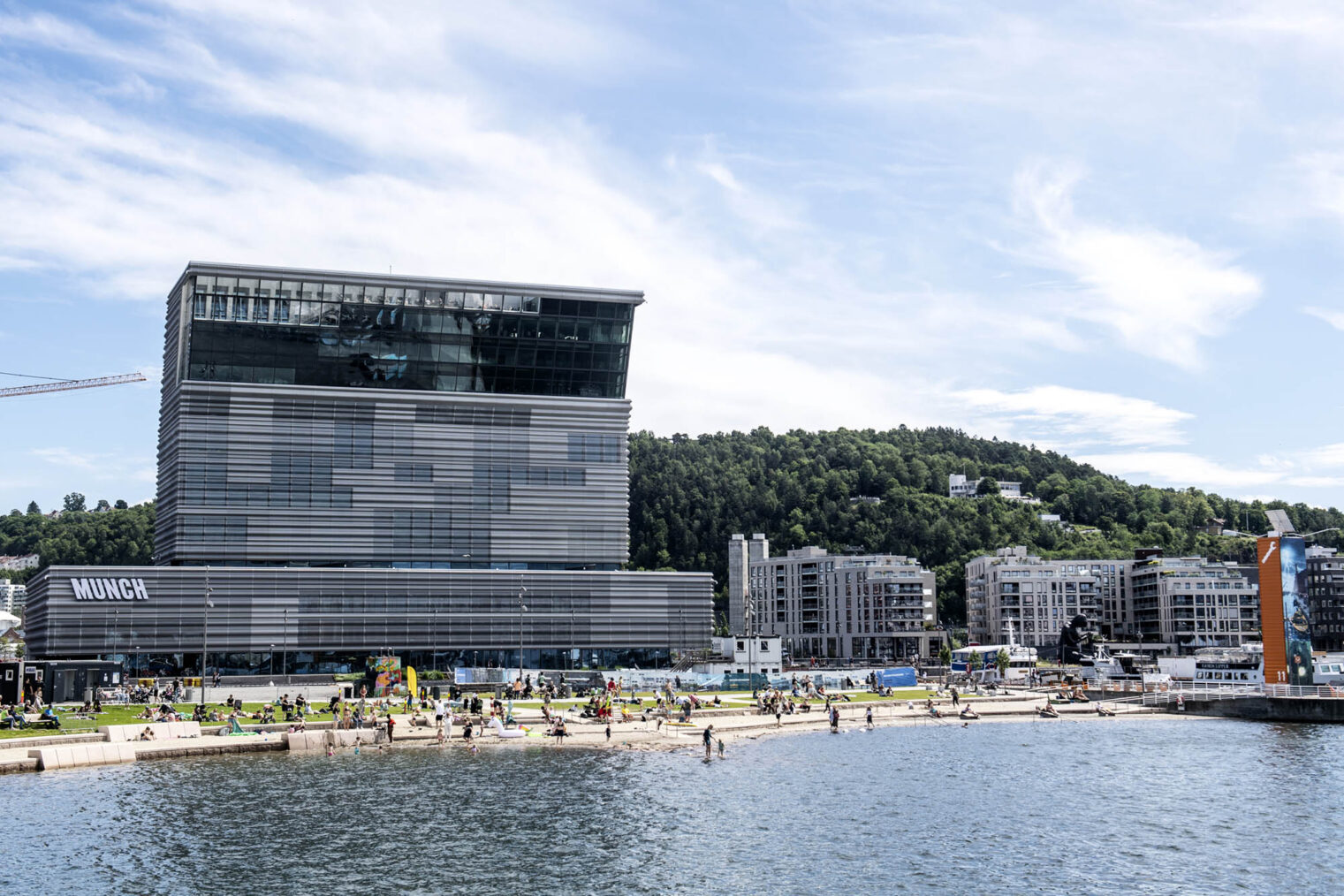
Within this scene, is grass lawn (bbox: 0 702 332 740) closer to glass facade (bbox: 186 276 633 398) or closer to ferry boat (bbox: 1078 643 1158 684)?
glass facade (bbox: 186 276 633 398)

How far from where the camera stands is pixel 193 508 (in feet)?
399

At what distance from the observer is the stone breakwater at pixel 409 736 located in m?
62.1

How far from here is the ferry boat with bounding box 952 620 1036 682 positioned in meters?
139

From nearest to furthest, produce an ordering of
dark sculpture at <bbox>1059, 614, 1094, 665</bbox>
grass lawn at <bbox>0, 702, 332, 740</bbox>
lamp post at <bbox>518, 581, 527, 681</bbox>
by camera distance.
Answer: grass lawn at <bbox>0, 702, 332, 740</bbox>, lamp post at <bbox>518, 581, 527, 681</bbox>, dark sculpture at <bbox>1059, 614, 1094, 665</bbox>

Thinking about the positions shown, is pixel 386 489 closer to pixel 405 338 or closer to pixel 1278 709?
pixel 405 338

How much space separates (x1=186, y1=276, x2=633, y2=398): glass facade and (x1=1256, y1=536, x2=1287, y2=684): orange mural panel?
65.9 metres

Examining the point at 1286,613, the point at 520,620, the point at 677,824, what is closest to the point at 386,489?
the point at 520,620

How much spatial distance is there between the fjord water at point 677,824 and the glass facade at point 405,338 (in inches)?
2503

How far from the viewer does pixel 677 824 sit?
48656 mm

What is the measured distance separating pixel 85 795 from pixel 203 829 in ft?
33.2

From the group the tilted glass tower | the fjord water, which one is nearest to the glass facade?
the tilted glass tower

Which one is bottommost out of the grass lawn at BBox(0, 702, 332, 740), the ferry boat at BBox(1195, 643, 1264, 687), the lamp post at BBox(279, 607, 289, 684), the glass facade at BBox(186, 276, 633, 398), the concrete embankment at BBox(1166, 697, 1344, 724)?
the concrete embankment at BBox(1166, 697, 1344, 724)

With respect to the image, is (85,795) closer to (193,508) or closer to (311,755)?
(311,755)

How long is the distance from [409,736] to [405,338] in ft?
199
